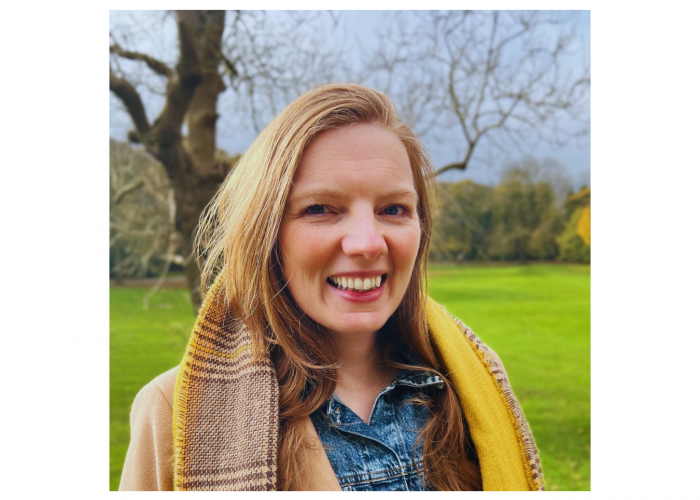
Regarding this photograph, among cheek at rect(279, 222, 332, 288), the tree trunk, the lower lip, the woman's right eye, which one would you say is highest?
the tree trunk

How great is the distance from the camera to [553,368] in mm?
2609

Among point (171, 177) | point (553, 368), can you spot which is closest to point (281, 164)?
point (171, 177)

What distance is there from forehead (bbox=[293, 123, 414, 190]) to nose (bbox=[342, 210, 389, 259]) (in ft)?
0.22

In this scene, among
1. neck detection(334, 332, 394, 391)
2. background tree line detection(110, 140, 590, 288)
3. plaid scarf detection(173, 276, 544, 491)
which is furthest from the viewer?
background tree line detection(110, 140, 590, 288)

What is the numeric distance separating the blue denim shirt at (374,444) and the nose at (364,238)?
29 centimetres

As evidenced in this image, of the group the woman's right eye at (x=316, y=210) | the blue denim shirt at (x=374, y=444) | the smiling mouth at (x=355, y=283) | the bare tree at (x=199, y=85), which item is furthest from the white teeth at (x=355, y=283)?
the bare tree at (x=199, y=85)

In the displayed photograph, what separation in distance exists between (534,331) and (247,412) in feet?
7.15

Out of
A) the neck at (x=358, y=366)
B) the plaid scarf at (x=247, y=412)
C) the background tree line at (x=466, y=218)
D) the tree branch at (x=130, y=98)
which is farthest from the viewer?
the background tree line at (x=466, y=218)

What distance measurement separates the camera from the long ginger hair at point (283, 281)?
0.87m

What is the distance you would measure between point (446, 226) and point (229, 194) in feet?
5.13

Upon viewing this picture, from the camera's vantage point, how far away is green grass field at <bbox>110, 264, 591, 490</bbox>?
2373 millimetres

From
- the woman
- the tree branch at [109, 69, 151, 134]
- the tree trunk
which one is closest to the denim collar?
the woman

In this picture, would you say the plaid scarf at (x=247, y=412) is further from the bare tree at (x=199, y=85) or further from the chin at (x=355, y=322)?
the bare tree at (x=199, y=85)

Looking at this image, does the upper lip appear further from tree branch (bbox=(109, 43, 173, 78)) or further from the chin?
tree branch (bbox=(109, 43, 173, 78))
